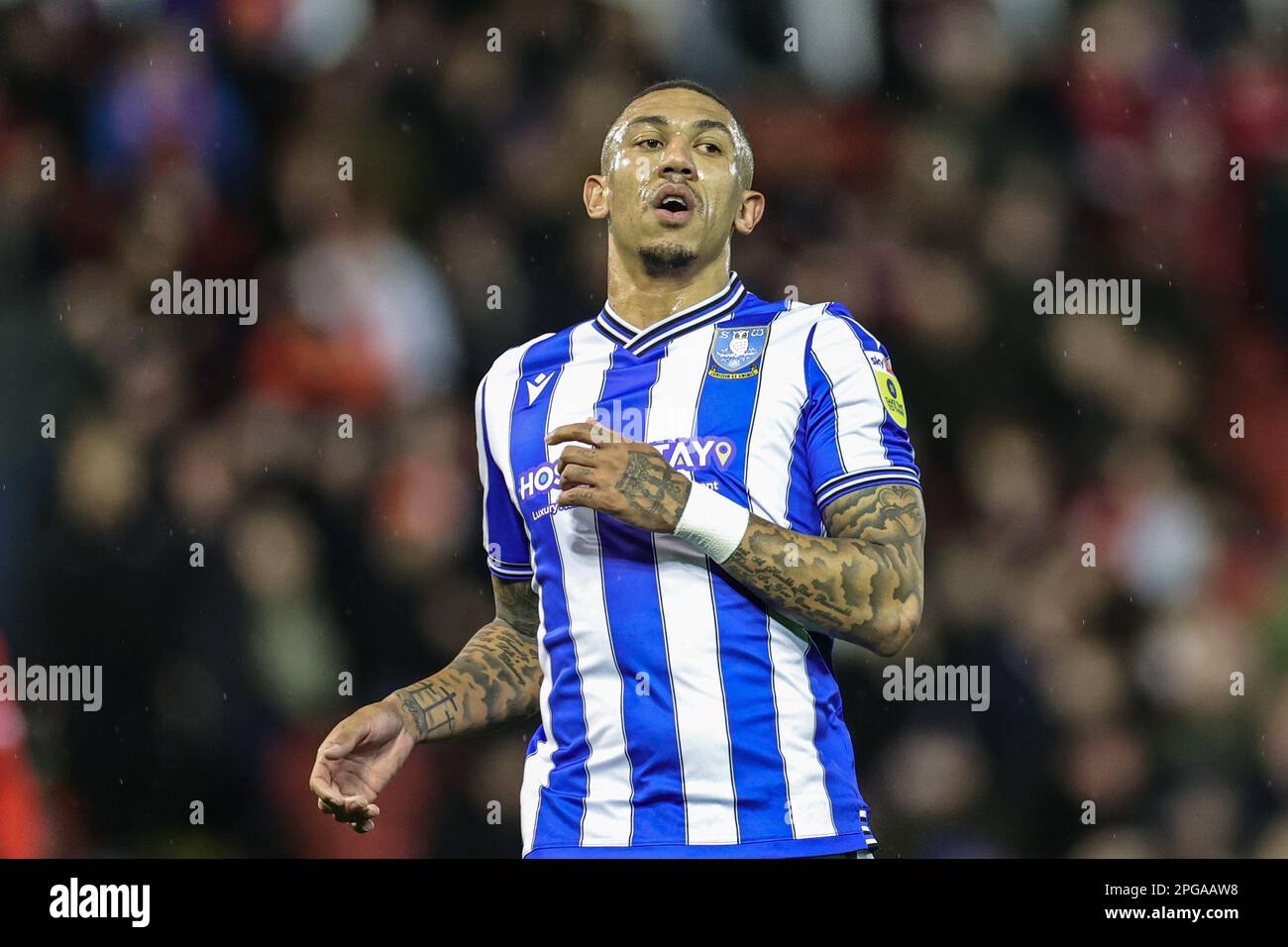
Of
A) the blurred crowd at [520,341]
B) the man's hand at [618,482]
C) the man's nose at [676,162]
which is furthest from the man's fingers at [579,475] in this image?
the blurred crowd at [520,341]

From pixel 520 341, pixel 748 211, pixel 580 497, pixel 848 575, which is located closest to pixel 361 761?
pixel 580 497

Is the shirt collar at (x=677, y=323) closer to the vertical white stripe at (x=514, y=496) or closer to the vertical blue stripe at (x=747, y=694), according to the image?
the vertical white stripe at (x=514, y=496)

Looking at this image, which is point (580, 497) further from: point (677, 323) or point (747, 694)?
point (677, 323)

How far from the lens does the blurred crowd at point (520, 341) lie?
430cm

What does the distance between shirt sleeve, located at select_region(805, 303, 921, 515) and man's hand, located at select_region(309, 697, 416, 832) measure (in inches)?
30.9

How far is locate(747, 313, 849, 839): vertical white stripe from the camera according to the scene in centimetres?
238

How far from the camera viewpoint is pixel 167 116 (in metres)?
4.59

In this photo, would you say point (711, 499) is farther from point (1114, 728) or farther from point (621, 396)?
point (1114, 728)

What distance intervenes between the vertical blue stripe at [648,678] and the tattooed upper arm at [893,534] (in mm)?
311

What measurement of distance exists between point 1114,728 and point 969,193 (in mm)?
1595

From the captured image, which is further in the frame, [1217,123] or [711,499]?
[1217,123]

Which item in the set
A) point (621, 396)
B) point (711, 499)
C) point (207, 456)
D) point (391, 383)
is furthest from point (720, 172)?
point (207, 456)

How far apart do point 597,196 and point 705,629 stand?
35.8 inches

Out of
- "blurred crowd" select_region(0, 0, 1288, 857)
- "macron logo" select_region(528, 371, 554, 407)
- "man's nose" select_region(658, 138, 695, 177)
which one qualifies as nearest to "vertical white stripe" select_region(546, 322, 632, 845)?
"macron logo" select_region(528, 371, 554, 407)
